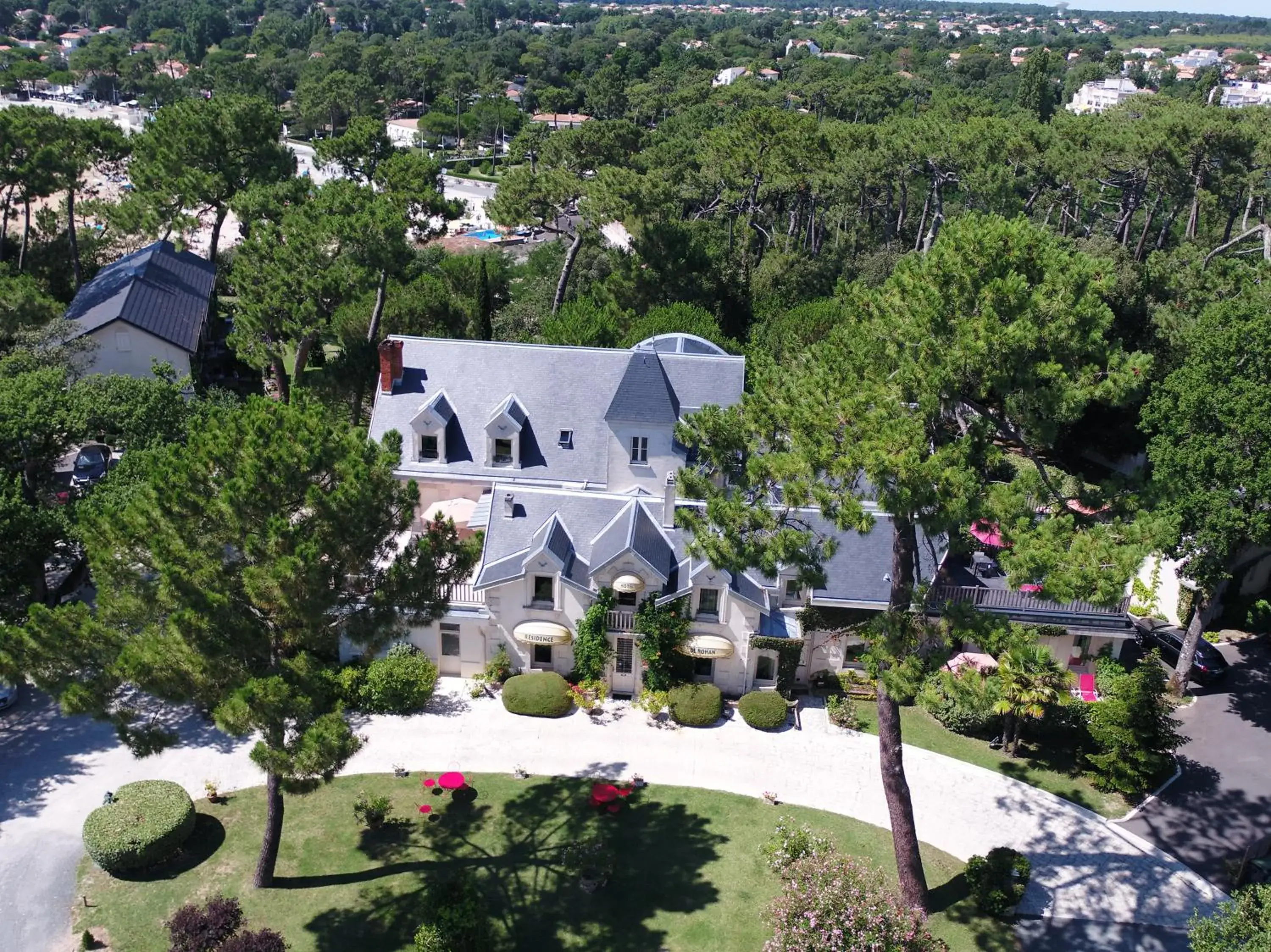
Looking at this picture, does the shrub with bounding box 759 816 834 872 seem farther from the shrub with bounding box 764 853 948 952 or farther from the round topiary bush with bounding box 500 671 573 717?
the round topiary bush with bounding box 500 671 573 717

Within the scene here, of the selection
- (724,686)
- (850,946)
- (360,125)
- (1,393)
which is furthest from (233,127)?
(850,946)

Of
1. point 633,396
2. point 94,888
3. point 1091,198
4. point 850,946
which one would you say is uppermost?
point 1091,198

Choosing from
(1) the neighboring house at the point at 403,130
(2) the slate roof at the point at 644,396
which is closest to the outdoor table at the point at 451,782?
(2) the slate roof at the point at 644,396

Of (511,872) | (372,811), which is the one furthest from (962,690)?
(372,811)

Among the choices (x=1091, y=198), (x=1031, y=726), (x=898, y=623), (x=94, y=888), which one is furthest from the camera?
(x=1091, y=198)

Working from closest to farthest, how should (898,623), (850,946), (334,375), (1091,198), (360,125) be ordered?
1. (850,946)
2. (898,623)
3. (334,375)
4. (1091,198)
5. (360,125)

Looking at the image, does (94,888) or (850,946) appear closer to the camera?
(850,946)

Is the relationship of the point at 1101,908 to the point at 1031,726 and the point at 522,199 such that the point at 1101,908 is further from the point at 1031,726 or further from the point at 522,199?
the point at 522,199

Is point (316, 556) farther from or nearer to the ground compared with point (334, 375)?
farther from the ground
